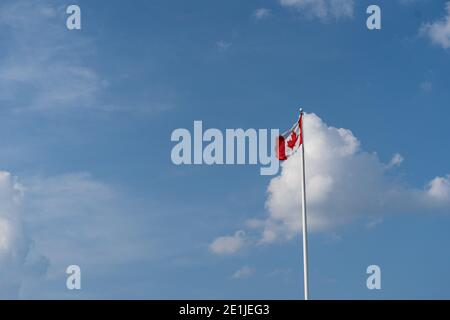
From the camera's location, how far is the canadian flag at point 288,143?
41.7 metres

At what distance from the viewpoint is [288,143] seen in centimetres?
4194

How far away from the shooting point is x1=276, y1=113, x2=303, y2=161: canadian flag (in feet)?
137
